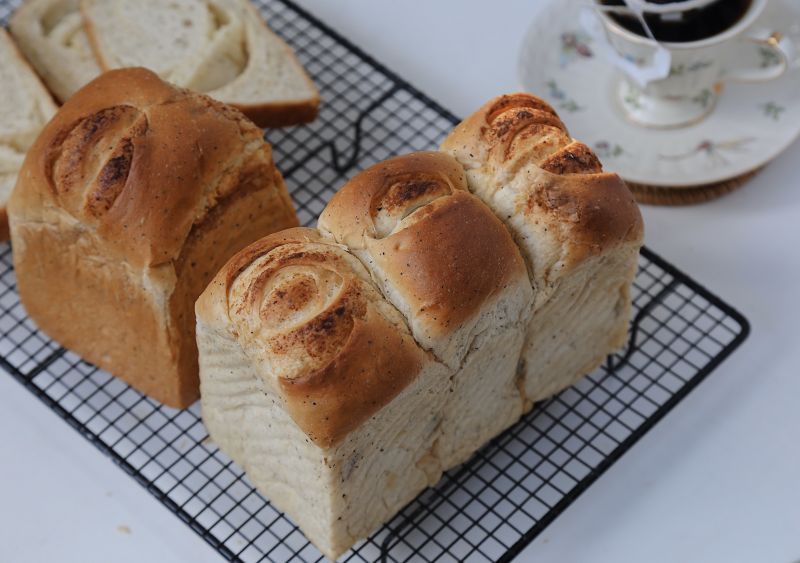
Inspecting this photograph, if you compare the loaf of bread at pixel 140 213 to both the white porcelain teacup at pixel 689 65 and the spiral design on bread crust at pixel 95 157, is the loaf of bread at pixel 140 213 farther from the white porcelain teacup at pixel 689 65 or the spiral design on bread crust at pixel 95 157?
the white porcelain teacup at pixel 689 65

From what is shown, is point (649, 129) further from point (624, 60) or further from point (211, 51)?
point (211, 51)

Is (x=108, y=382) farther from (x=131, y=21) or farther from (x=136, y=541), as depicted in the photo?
(x=131, y=21)

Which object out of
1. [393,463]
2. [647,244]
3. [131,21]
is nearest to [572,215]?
[393,463]

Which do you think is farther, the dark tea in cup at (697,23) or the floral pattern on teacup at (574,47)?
the floral pattern on teacup at (574,47)

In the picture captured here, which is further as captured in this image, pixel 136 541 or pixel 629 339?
pixel 629 339

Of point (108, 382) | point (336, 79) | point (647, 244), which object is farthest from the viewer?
point (336, 79)

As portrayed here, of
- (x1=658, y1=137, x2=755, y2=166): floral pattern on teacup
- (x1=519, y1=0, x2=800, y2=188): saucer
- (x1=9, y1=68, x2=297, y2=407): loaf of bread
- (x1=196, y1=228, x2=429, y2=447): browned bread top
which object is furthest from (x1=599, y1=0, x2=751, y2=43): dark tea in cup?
(x1=196, y1=228, x2=429, y2=447): browned bread top

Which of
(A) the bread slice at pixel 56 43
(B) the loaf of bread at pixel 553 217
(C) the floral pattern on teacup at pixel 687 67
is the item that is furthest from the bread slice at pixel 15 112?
(C) the floral pattern on teacup at pixel 687 67
